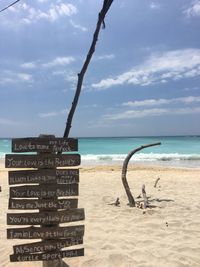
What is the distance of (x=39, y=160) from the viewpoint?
4.35 metres

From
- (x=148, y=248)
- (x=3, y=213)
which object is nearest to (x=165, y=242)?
(x=148, y=248)

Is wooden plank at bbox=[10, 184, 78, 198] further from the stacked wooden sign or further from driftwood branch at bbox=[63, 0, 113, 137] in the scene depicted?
driftwood branch at bbox=[63, 0, 113, 137]

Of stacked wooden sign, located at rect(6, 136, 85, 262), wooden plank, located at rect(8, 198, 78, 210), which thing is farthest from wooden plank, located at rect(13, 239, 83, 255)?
wooden plank, located at rect(8, 198, 78, 210)

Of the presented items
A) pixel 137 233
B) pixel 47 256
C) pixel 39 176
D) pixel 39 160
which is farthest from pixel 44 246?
pixel 137 233

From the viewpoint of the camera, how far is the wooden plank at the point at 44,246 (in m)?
4.35

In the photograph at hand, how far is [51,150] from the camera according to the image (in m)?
4.38

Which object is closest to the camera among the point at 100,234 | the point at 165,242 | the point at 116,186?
the point at 165,242

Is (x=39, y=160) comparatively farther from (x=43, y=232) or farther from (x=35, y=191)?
(x=43, y=232)

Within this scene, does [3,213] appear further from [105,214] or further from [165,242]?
[165,242]

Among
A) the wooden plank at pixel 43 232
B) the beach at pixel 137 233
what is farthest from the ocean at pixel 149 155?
the wooden plank at pixel 43 232

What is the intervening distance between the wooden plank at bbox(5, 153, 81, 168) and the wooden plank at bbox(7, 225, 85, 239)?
75 cm

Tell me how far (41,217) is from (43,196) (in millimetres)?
261

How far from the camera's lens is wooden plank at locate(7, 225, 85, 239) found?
4332 millimetres

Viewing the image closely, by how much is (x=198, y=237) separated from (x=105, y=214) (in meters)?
2.54
